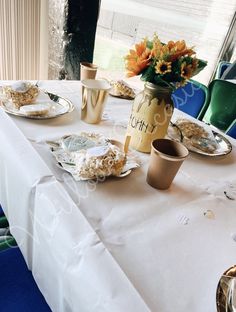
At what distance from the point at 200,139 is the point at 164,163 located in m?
0.35

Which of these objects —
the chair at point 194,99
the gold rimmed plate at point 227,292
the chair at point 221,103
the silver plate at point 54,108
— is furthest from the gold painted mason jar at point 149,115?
the chair at point 221,103

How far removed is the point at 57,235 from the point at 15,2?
1.79 m

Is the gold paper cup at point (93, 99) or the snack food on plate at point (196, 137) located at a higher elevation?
the gold paper cup at point (93, 99)

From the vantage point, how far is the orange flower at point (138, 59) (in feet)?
2.06

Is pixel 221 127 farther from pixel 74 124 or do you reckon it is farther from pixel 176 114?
pixel 74 124

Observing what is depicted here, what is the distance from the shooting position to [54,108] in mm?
886

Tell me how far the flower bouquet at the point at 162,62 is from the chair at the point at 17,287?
1.90ft

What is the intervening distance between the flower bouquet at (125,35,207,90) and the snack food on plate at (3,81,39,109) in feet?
1.20

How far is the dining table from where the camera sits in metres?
0.40

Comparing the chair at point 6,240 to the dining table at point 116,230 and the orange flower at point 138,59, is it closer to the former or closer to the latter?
the dining table at point 116,230

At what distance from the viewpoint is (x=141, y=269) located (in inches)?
16.8

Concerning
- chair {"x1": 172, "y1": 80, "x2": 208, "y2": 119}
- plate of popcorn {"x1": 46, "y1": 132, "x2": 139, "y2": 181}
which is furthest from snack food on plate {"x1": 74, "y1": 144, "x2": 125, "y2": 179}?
chair {"x1": 172, "y1": 80, "x2": 208, "y2": 119}

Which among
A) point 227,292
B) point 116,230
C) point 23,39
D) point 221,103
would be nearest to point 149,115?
point 116,230

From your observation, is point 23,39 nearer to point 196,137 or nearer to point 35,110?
point 35,110
